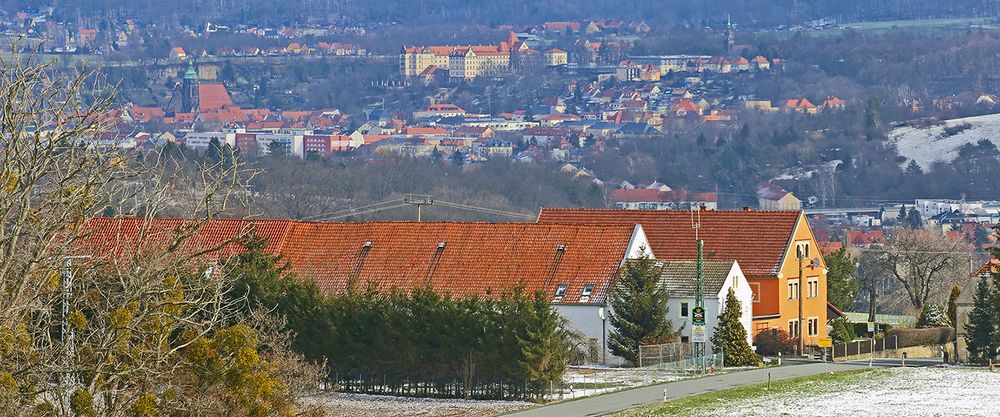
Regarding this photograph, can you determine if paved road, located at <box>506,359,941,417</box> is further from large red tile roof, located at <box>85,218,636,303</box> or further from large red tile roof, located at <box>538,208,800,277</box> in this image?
large red tile roof, located at <box>538,208,800,277</box>

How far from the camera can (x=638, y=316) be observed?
5753 centimetres

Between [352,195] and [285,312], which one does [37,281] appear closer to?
[285,312]

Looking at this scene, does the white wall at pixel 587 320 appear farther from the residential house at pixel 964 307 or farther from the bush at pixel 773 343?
the residential house at pixel 964 307

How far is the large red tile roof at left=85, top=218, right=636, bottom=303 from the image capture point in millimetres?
60625

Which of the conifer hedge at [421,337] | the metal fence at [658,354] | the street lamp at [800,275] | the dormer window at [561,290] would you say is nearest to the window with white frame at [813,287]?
the street lamp at [800,275]

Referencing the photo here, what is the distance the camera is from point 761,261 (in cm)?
6844

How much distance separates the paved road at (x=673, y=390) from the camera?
147ft

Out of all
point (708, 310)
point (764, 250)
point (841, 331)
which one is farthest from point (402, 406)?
point (764, 250)

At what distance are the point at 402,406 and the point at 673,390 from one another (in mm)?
5601

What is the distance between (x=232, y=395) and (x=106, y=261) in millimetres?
3786

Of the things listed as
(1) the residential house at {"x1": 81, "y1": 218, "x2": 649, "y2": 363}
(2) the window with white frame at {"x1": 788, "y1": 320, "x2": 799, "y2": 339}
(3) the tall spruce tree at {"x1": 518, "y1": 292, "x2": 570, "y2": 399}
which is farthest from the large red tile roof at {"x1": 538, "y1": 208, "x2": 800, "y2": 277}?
(3) the tall spruce tree at {"x1": 518, "y1": 292, "x2": 570, "y2": 399}

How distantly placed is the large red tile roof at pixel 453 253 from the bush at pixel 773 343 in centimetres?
480

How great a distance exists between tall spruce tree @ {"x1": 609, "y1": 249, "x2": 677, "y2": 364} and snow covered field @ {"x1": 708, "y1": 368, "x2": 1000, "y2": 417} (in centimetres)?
669

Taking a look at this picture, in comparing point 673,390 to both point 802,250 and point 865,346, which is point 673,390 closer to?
point 865,346
